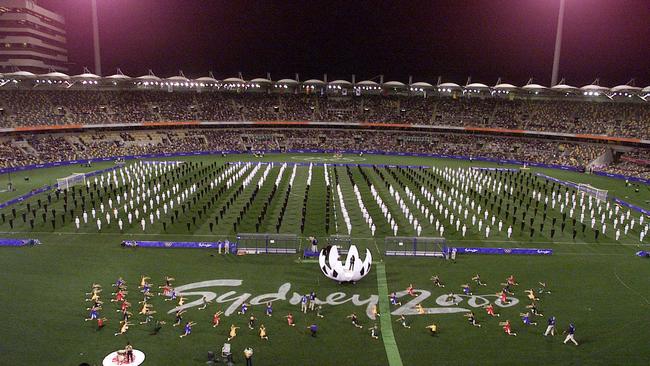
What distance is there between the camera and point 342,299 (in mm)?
20844

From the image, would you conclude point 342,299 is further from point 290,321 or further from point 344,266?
point 290,321

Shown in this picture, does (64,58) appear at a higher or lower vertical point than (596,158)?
higher

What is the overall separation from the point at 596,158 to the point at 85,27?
120 meters

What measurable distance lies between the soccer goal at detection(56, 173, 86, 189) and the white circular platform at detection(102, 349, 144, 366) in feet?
110

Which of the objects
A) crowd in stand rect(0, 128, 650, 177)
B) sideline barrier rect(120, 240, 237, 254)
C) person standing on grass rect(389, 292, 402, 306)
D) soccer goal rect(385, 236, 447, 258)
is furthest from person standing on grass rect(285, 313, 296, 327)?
crowd in stand rect(0, 128, 650, 177)

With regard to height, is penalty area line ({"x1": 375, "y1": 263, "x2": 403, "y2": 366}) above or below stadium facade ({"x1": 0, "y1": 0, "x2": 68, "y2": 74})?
below

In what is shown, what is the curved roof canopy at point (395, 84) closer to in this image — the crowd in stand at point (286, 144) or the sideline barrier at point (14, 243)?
the crowd in stand at point (286, 144)

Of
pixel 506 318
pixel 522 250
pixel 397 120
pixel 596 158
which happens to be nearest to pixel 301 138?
pixel 397 120

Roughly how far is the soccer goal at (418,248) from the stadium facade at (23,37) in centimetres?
9473

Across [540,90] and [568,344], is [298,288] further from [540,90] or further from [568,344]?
[540,90]

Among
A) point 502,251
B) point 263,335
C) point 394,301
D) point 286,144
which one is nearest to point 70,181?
point 263,335

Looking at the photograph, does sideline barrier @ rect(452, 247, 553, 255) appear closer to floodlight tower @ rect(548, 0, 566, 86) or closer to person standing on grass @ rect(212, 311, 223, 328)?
person standing on grass @ rect(212, 311, 223, 328)

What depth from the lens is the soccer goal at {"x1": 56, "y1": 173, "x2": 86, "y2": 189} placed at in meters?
43.0

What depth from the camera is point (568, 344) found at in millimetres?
17094
